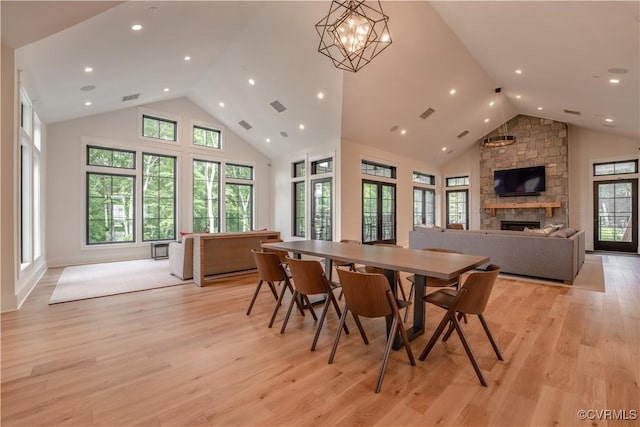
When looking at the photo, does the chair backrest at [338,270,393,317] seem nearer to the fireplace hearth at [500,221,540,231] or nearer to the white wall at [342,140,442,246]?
the white wall at [342,140,442,246]

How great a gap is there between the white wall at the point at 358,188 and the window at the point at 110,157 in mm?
5139

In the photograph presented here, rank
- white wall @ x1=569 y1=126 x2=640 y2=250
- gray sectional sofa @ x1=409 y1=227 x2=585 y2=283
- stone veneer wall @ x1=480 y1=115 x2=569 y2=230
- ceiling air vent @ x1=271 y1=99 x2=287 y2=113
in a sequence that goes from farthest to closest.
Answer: stone veneer wall @ x1=480 y1=115 x2=569 y2=230
white wall @ x1=569 y1=126 x2=640 y2=250
ceiling air vent @ x1=271 y1=99 x2=287 y2=113
gray sectional sofa @ x1=409 y1=227 x2=585 y2=283

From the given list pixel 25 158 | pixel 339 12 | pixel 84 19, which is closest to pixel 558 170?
pixel 339 12

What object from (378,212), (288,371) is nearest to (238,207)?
(378,212)

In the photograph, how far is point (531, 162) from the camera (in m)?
9.25

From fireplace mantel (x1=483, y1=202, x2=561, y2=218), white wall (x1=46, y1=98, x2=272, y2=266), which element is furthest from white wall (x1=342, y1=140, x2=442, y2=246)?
white wall (x1=46, y1=98, x2=272, y2=266)

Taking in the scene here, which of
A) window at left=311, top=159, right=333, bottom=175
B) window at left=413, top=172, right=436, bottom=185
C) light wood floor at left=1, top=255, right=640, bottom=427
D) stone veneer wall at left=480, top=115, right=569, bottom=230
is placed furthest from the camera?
window at left=413, top=172, right=436, bottom=185

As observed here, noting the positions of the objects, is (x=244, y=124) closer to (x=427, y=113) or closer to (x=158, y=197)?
(x=158, y=197)

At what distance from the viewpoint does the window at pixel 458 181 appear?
1075 centimetres

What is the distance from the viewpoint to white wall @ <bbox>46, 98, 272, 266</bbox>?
6.18 meters

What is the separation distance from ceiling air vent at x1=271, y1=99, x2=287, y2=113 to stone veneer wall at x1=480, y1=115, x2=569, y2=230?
7.38 m

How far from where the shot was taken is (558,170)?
8.73 metres

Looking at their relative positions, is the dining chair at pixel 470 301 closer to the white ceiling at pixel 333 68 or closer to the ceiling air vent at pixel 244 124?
the white ceiling at pixel 333 68

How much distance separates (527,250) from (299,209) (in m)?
5.64
